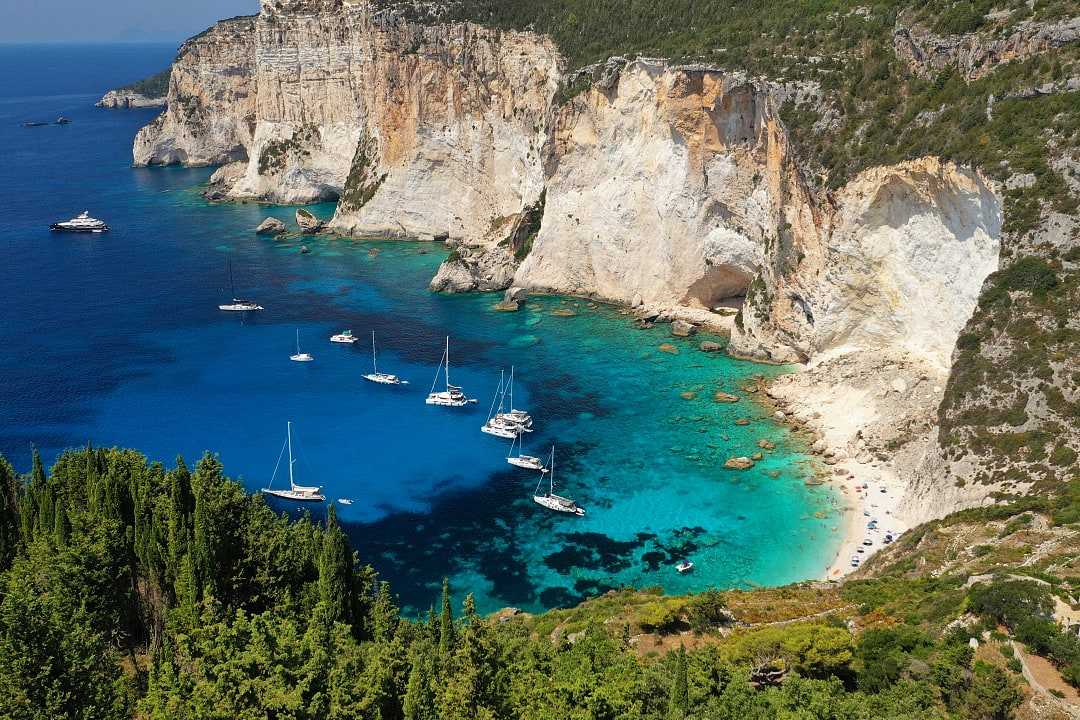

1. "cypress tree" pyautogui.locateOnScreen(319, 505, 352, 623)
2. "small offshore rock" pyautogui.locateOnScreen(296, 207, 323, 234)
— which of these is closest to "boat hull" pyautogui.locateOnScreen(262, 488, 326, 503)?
"cypress tree" pyautogui.locateOnScreen(319, 505, 352, 623)

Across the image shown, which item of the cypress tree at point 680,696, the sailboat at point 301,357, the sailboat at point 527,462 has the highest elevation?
the cypress tree at point 680,696

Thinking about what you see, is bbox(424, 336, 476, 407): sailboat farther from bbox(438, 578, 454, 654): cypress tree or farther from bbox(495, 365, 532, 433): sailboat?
bbox(438, 578, 454, 654): cypress tree

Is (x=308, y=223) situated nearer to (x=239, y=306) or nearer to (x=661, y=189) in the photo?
(x=239, y=306)

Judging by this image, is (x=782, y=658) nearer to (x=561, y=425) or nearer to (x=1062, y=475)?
(x=1062, y=475)

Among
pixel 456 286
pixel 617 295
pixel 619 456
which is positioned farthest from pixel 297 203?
pixel 619 456

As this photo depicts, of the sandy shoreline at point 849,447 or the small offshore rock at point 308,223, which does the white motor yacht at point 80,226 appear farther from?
the sandy shoreline at point 849,447

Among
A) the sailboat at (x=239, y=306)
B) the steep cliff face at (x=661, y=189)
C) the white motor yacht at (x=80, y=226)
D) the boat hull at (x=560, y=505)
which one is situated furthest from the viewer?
the white motor yacht at (x=80, y=226)

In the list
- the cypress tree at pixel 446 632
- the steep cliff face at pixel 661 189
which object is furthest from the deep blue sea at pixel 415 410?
the cypress tree at pixel 446 632
